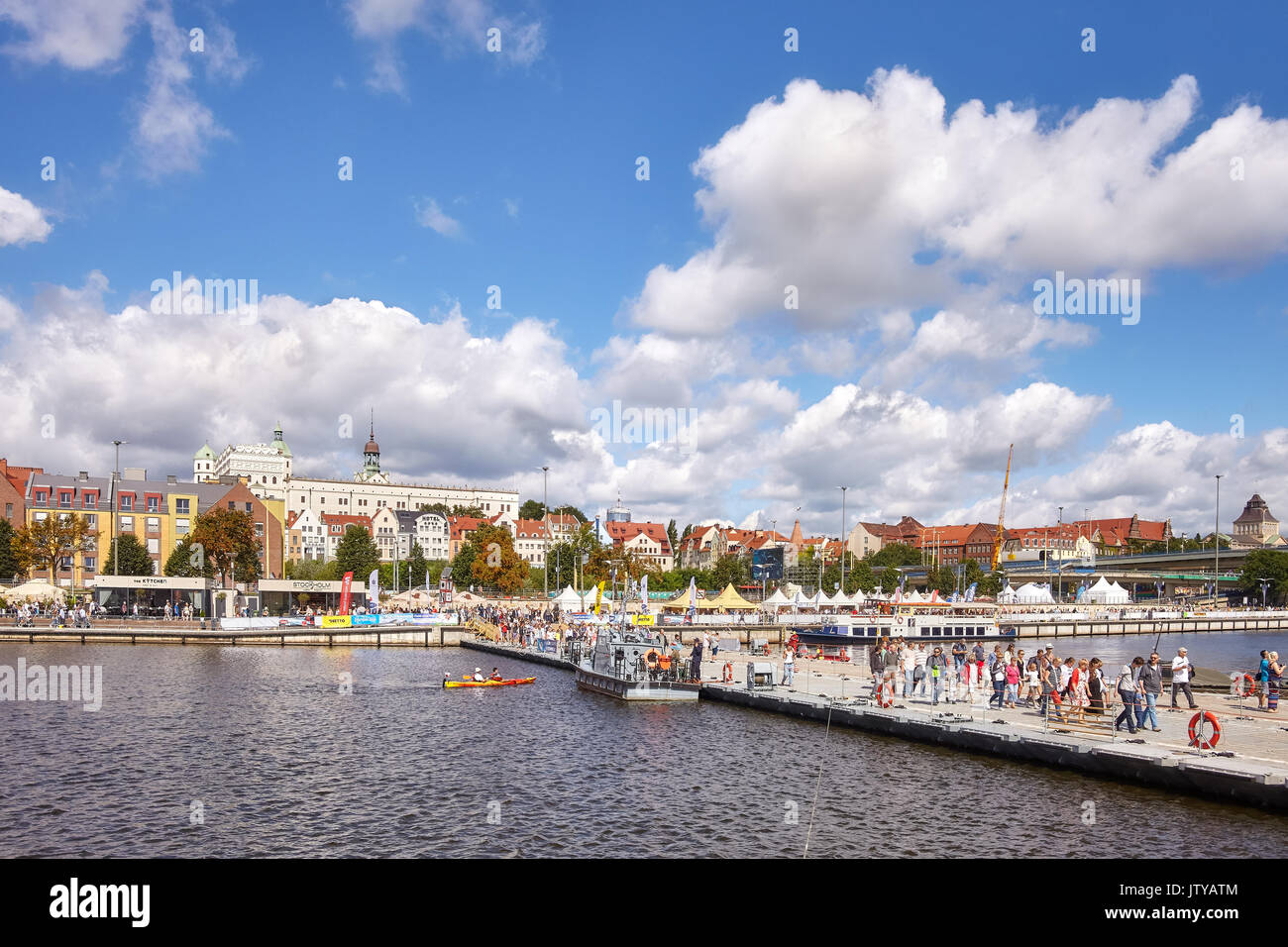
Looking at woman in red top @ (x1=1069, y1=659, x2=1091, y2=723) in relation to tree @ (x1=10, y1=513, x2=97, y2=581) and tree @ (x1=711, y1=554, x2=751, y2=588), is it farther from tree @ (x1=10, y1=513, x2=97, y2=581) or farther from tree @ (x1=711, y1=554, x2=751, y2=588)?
tree @ (x1=711, y1=554, x2=751, y2=588)

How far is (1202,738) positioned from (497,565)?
12152 centimetres

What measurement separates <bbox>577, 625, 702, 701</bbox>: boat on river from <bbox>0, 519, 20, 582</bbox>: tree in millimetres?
84980

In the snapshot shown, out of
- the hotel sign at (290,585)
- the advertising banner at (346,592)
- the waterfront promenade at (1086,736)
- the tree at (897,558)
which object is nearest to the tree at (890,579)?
the tree at (897,558)

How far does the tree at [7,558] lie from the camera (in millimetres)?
102062

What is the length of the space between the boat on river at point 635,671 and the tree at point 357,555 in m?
110

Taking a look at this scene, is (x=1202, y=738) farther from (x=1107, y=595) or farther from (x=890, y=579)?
(x=890, y=579)

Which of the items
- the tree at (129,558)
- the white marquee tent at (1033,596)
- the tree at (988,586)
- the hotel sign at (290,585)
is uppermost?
the tree at (129,558)

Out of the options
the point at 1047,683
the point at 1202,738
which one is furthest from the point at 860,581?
the point at 1202,738

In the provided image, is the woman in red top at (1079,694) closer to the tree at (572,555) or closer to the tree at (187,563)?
the tree at (187,563)

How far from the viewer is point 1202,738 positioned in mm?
25688

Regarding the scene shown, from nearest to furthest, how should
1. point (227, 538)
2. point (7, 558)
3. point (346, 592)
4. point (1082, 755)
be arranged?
point (1082, 755) < point (346, 592) < point (227, 538) < point (7, 558)

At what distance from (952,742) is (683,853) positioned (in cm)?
1401

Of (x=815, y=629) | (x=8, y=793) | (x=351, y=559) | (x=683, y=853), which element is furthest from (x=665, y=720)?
(x=351, y=559)
